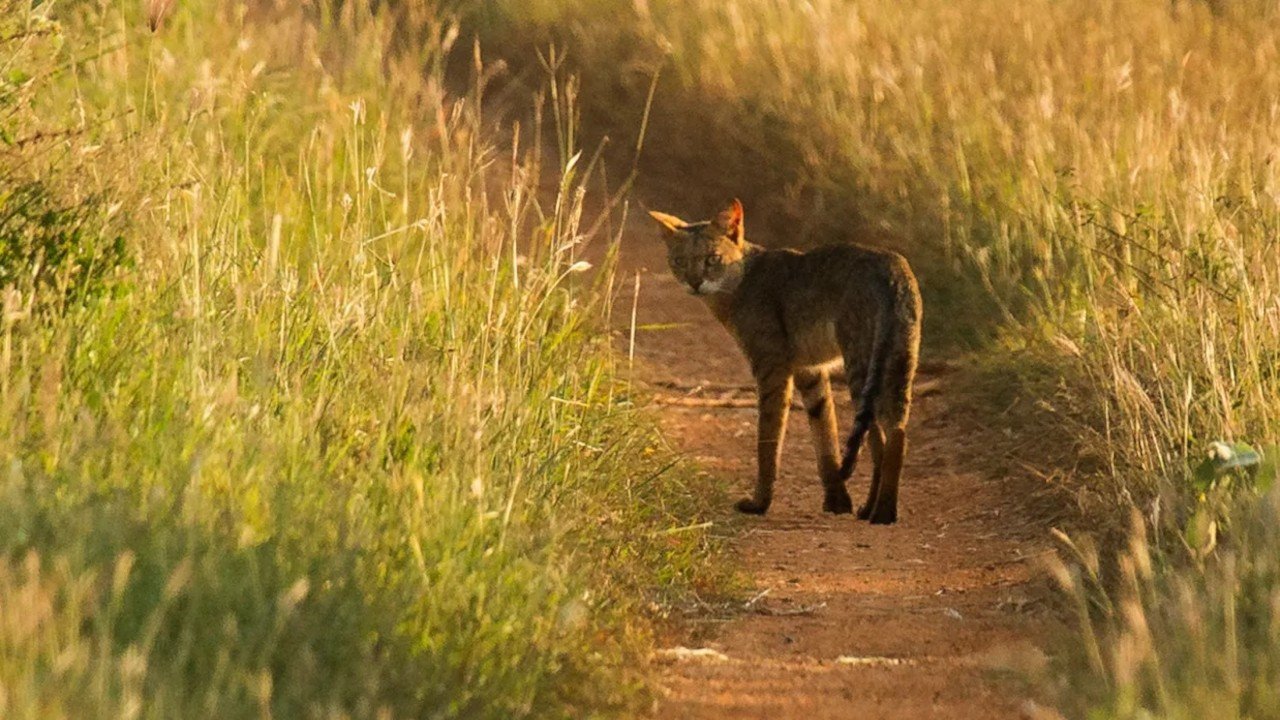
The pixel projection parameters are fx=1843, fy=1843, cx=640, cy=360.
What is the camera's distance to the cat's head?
7.79m

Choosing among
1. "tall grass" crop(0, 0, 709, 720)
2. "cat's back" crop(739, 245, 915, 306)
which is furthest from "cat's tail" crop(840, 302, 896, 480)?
"tall grass" crop(0, 0, 709, 720)

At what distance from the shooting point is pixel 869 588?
5824 mm

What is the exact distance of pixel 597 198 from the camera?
12.0 metres

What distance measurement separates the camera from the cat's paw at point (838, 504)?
23.6 feet

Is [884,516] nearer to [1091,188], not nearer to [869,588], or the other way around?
[869,588]

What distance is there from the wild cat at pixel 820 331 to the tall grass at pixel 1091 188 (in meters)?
0.64

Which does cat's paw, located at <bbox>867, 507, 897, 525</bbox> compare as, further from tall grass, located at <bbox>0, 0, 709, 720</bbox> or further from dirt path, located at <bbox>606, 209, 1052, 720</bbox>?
tall grass, located at <bbox>0, 0, 709, 720</bbox>

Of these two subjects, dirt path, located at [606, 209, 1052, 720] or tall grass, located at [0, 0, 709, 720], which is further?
dirt path, located at [606, 209, 1052, 720]

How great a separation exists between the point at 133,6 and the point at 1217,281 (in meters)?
5.60

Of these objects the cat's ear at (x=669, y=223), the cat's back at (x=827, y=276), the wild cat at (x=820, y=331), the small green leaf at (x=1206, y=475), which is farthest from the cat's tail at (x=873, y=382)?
the small green leaf at (x=1206, y=475)

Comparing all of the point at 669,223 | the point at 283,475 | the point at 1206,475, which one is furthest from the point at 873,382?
the point at 283,475

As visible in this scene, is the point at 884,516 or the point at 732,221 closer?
the point at 884,516

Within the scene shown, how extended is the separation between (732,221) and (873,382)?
1.29m

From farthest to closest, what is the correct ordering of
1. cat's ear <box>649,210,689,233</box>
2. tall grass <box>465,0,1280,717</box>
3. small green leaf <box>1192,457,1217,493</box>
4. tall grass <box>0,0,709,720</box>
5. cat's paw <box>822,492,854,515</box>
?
1. cat's ear <box>649,210,689,233</box>
2. cat's paw <box>822,492,854,515</box>
3. small green leaf <box>1192,457,1217,493</box>
4. tall grass <box>465,0,1280,717</box>
5. tall grass <box>0,0,709,720</box>
